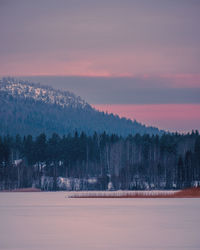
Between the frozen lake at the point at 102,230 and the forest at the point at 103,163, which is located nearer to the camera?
the frozen lake at the point at 102,230

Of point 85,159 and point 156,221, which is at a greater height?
point 85,159

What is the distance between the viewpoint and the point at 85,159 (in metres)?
160

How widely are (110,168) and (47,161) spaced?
57.3ft

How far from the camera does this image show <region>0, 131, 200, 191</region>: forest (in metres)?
129

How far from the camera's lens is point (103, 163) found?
15300 centimetres

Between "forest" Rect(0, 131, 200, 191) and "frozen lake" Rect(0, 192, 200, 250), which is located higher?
"forest" Rect(0, 131, 200, 191)

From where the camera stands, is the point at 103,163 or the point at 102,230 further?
the point at 103,163

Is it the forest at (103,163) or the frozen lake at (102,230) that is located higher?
the forest at (103,163)

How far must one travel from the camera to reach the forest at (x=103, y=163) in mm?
129250

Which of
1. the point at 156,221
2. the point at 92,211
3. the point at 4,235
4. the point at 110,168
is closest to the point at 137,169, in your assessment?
the point at 110,168

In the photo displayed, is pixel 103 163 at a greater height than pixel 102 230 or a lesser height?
greater

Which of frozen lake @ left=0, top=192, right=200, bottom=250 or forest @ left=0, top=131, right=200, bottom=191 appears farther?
forest @ left=0, top=131, right=200, bottom=191

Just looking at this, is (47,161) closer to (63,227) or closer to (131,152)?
(131,152)

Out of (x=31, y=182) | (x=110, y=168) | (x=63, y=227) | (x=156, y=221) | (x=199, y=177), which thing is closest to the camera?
(x=63, y=227)
